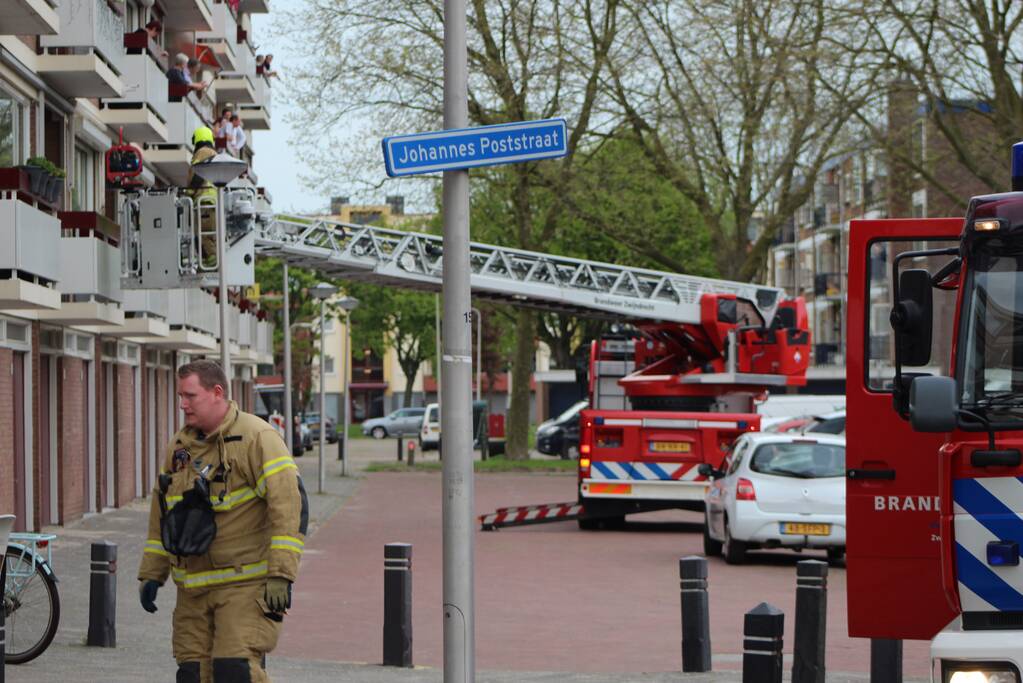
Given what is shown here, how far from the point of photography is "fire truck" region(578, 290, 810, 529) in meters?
25.6

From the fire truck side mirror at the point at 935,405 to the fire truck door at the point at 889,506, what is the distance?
1731mm

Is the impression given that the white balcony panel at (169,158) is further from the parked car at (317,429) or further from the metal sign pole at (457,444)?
the parked car at (317,429)

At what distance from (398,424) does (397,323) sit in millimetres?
10741

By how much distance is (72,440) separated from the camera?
27484 millimetres

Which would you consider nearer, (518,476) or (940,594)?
(940,594)

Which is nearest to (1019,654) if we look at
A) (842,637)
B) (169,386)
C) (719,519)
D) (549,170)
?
(842,637)

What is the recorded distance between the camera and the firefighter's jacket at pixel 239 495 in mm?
7684

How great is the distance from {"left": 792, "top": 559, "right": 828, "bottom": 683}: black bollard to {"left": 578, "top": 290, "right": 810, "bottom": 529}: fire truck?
15125mm

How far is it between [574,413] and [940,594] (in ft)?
158

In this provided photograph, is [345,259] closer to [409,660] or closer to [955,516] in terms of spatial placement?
[409,660]

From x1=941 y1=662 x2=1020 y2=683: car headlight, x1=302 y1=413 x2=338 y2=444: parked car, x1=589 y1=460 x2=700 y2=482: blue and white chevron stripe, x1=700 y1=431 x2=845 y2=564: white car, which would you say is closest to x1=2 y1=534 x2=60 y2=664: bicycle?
x1=941 y1=662 x2=1020 y2=683: car headlight

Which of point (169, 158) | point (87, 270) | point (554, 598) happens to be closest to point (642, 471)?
point (87, 270)

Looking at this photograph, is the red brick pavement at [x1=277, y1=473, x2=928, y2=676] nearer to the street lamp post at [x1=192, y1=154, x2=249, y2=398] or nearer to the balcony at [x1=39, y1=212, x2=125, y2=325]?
the street lamp post at [x1=192, y1=154, x2=249, y2=398]

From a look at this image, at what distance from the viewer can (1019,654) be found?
6305 millimetres
